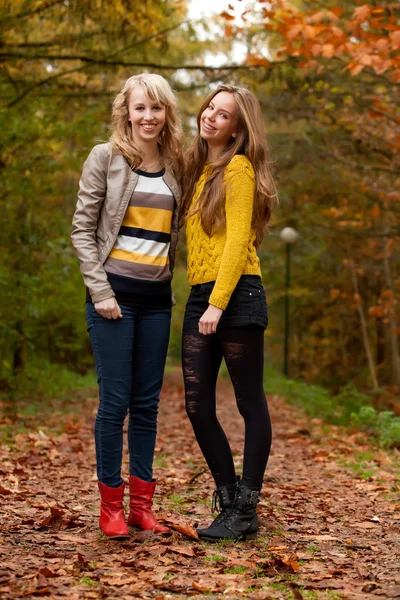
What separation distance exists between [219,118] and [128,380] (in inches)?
54.0

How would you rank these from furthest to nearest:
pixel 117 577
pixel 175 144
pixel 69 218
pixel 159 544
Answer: pixel 69 218, pixel 175 144, pixel 159 544, pixel 117 577

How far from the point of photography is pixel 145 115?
376 cm

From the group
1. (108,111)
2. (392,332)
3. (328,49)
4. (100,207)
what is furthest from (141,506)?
(392,332)

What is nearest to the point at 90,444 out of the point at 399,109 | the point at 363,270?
the point at 399,109

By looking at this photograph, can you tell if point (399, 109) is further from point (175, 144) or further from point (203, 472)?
point (175, 144)

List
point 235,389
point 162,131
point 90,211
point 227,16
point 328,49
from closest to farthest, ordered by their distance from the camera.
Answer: point 90,211 < point 235,389 < point 162,131 < point 328,49 < point 227,16

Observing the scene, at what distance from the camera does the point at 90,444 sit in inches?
298

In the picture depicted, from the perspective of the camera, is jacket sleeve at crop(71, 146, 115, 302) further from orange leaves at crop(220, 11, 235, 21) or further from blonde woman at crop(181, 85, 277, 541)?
orange leaves at crop(220, 11, 235, 21)

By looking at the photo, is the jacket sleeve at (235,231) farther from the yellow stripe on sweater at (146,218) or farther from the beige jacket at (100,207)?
the beige jacket at (100,207)

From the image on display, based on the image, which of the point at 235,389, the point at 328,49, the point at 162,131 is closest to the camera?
the point at 235,389

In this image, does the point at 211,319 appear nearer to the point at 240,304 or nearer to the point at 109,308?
the point at 240,304

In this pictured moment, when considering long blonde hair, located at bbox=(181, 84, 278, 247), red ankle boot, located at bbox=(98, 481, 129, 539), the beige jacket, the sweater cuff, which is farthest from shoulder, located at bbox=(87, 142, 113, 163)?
red ankle boot, located at bbox=(98, 481, 129, 539)

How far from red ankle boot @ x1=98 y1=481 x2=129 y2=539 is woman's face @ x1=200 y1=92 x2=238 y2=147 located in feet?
5.94

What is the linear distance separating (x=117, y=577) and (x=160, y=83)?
7.60 feet
